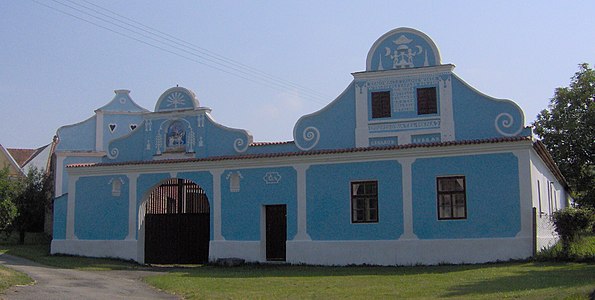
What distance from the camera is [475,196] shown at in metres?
20.1

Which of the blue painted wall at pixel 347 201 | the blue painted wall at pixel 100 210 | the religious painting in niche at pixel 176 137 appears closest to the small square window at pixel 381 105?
the blue painted wall at pixel 347 201

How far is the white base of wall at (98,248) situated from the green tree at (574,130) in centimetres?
2751

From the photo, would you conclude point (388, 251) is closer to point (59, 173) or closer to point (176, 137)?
point (176, 137)

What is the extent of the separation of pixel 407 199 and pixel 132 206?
991cm

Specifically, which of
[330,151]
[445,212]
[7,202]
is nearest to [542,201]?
[445,212]

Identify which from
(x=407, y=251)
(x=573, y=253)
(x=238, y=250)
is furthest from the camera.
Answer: (x=238, y=250)

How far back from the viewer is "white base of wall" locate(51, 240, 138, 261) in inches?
961

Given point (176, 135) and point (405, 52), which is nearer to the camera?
point (405, 52)

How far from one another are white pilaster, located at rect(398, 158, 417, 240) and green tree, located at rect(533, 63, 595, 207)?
2305 centimetres

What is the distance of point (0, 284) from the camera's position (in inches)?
576

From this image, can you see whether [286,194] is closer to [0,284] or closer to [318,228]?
[318,228]

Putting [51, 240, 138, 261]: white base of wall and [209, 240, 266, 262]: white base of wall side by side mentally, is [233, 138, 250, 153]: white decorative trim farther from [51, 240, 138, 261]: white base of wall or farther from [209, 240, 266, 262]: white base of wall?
[51, 240, 138, 261]: white base of wall

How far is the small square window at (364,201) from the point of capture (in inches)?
844

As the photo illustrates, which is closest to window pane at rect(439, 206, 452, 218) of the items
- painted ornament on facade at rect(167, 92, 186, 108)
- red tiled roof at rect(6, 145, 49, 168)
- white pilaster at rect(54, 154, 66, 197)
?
painted ornament on facade at rect(167, 92, 186, 108)
